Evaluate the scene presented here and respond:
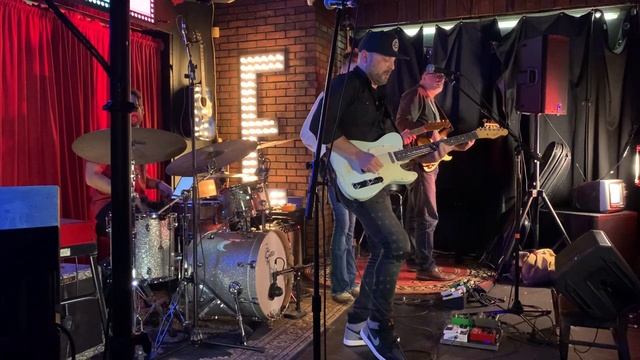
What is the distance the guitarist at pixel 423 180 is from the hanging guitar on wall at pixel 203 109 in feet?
6.87

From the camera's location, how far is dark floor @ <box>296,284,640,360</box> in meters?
3.22

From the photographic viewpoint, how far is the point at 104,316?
117 inches

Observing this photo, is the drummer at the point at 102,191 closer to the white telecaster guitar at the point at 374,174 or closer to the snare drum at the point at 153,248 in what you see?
the snare drum at the point at 153,248

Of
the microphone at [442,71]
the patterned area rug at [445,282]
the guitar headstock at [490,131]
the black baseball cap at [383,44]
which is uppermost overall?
the black baseball cap at [383,44]

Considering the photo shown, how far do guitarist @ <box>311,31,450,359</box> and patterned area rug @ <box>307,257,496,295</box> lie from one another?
61.0 inches

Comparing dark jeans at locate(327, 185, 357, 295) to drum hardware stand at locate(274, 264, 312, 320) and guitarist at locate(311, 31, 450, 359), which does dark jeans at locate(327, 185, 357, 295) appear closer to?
A: drum hardware stand at locate(274, 264, 312, 320)

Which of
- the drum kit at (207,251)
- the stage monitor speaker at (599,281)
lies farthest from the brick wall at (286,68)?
the stage monitor speaker at (599,281)

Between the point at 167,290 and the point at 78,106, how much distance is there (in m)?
1.72

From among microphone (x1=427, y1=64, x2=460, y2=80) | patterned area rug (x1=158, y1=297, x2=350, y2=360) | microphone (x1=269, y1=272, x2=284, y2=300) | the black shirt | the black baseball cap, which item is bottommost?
patterned area rug (x1=158, y1=297, x2=350, y2=360)

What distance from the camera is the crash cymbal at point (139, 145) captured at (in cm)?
316

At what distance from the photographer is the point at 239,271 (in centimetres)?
358

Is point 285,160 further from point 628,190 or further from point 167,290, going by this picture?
point 628,190

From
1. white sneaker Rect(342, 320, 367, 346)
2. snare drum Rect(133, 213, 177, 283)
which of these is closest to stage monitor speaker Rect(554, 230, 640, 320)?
white sneaker Rect(342, 320, 367, 346)

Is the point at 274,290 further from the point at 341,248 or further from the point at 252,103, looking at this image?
the point at 252,103
